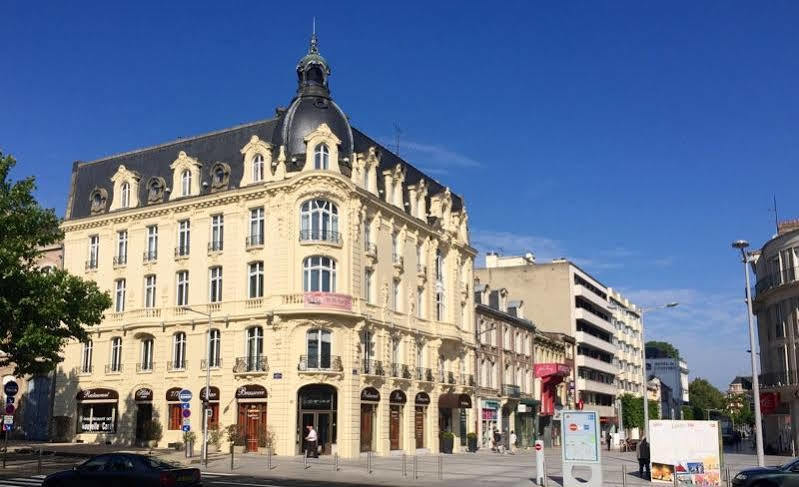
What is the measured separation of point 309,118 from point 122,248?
15.8m

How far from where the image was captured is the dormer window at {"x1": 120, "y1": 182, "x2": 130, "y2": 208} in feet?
173

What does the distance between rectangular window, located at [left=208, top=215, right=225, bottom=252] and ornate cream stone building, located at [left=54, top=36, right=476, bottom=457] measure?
3.4 inches

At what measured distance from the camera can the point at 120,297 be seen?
51.4 meters

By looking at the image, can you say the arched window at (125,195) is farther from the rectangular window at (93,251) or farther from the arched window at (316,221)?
the arched window at (316,221)

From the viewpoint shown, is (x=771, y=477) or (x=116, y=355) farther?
(x=116, y=355)

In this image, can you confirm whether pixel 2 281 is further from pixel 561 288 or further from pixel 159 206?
pixel 561 288

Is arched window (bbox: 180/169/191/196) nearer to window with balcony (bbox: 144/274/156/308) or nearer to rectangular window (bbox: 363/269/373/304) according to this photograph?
window with balcony (bbox: 144/274/156/308)

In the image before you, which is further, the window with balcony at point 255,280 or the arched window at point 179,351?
the arched window at point 179,351

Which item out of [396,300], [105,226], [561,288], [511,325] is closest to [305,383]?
[396,300]

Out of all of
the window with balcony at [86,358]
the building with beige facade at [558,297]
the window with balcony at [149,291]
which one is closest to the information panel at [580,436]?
the window with balcony at [149,291]

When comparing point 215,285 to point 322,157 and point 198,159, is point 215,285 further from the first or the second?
point 322,157

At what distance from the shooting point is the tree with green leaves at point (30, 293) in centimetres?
→ 3338

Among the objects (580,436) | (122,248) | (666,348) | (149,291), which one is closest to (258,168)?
(149,291)

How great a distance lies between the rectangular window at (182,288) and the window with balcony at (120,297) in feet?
15.7
